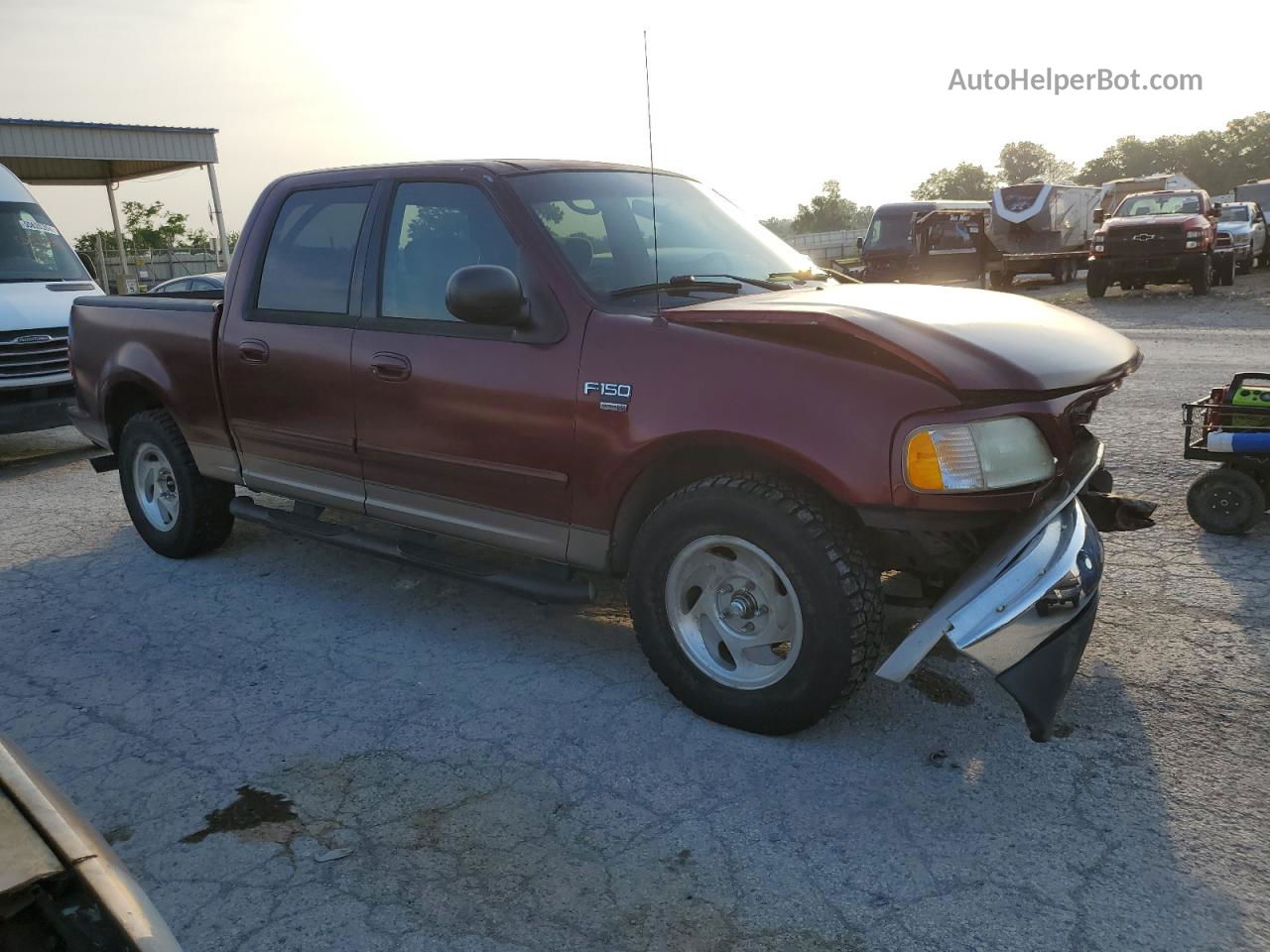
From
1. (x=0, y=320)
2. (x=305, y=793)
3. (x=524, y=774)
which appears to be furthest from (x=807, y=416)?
(x=0, y=320)

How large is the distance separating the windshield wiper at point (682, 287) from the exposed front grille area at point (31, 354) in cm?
672

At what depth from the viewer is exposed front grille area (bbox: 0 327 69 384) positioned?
8422 mm

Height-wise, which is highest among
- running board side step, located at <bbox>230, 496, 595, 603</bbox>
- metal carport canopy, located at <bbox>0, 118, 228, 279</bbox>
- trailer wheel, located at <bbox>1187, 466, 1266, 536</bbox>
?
metal carport canopy, located at <bbox>0, 118, 228, 279</bbox>

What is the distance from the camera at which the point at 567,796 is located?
308cm

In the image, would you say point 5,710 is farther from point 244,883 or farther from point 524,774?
point 524,774

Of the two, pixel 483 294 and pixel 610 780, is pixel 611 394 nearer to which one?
pixel 483 294

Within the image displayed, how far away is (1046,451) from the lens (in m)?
3.06

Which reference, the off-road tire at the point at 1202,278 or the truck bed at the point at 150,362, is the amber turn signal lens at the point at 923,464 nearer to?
the truck bed at the point at 150,362

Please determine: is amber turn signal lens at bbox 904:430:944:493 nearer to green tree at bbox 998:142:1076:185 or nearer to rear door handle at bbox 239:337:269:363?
rear door handle at bbox 239:337:269:363

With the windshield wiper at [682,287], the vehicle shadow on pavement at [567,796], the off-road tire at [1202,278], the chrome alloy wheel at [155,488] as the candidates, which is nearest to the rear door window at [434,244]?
the windshield wiper at [682,287]

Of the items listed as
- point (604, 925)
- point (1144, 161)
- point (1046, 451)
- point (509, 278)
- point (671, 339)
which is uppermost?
point (1144, 161)

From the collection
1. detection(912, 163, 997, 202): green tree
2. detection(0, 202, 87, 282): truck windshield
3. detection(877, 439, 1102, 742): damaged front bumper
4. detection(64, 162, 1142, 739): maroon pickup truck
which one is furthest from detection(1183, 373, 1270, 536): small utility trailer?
detection(912, 163, 997, 202): green tree

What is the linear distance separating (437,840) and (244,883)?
1.70ft

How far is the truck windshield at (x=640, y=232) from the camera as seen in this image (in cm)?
381
